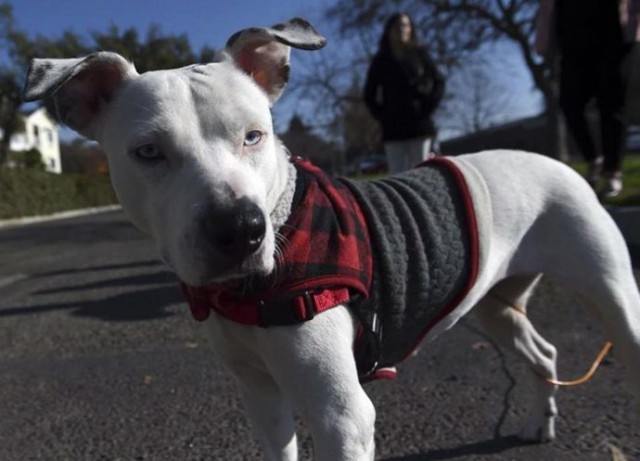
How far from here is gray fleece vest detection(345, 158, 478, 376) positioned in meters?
2.24

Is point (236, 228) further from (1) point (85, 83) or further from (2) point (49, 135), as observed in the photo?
(2) point (49, 135)

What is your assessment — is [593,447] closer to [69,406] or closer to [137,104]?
[137,104]

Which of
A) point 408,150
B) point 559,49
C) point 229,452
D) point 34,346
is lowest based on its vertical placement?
point 34,346

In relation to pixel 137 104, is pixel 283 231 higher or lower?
lower

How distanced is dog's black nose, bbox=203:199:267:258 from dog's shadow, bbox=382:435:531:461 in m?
1.47

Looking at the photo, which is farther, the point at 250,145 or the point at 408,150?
the point at 408,150

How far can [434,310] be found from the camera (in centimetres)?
242

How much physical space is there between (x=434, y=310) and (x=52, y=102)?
1.57 metres

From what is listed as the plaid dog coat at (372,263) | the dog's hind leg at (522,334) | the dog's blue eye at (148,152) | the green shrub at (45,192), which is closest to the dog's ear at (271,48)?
the plaid dog coat at (372,263)

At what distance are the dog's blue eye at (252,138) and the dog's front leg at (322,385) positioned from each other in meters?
0.58

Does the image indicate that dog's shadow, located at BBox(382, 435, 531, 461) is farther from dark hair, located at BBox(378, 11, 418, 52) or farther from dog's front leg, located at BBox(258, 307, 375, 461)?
dark hair, located at BBox(378, 11, 418, 52)

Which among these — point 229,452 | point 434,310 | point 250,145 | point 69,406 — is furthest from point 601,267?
point 69,406

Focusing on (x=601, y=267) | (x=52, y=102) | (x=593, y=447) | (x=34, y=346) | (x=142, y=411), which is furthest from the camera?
(x=34, y=346)

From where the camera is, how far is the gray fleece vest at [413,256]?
2.24 m
